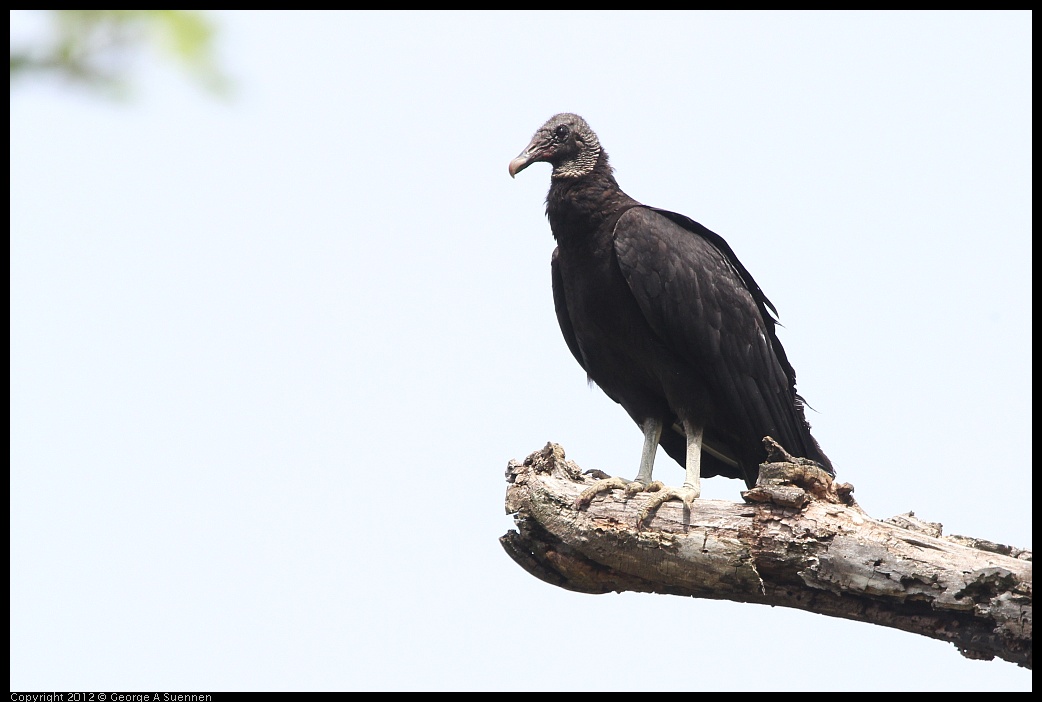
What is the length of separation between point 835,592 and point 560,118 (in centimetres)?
275

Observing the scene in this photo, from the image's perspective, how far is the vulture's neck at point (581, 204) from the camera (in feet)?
14.5

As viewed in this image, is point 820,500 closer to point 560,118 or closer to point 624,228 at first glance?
point 624,228

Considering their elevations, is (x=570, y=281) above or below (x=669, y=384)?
above

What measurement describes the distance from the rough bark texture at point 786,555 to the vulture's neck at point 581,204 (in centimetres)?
115

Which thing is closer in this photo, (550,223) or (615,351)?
(615,351)

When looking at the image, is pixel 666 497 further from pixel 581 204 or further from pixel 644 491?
pixel 581 204

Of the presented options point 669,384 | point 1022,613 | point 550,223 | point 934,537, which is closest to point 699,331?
point 669,384

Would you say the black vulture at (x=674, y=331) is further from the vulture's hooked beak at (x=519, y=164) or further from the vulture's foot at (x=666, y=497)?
the vulture's foot at (x=666, y=497)

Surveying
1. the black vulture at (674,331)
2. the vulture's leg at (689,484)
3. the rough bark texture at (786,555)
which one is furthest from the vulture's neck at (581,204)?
the rough bark texture at (786,555)

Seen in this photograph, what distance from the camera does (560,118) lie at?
4977 mm

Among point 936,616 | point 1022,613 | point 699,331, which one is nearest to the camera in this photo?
point 1022,613

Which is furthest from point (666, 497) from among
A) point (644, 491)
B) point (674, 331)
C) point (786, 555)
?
point (674, 331)

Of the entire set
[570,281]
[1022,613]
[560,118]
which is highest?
[560,118]

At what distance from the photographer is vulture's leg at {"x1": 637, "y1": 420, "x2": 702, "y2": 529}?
11.4 ft
